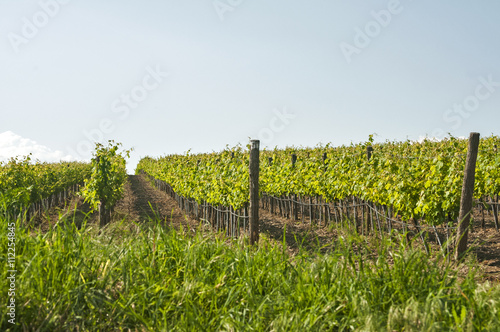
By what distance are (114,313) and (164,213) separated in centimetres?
1241

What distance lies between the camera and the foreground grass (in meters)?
2.79

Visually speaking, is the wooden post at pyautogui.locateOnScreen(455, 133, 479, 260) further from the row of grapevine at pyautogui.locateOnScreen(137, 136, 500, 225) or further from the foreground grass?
the foreground grass

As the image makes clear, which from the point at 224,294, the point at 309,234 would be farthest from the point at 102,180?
the point at 224,294

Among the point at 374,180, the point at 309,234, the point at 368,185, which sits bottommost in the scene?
the point at 309,234

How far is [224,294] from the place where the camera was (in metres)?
3.27

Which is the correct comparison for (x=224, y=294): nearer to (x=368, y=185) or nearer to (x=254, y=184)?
(x=254, y=184)

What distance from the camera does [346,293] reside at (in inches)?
120

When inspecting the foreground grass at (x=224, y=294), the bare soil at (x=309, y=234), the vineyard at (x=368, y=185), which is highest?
the vineyard at (x=368, y=185)

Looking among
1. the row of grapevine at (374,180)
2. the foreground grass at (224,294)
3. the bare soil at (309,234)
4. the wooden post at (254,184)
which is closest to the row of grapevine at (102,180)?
the bare soil at (309,234)

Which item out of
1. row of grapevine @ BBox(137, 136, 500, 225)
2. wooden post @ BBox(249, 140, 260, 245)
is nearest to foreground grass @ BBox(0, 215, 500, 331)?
wooden post @ BBox(249, 140, 260, 245)

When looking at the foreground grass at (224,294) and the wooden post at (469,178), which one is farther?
the wooden post at (469,178)

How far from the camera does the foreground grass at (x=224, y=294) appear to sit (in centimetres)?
279

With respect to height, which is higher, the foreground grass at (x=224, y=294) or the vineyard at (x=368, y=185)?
the vineyard at (x=368, y=185)

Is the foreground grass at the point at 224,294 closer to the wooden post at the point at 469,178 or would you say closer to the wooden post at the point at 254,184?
the wooden post at the point at 254,184
